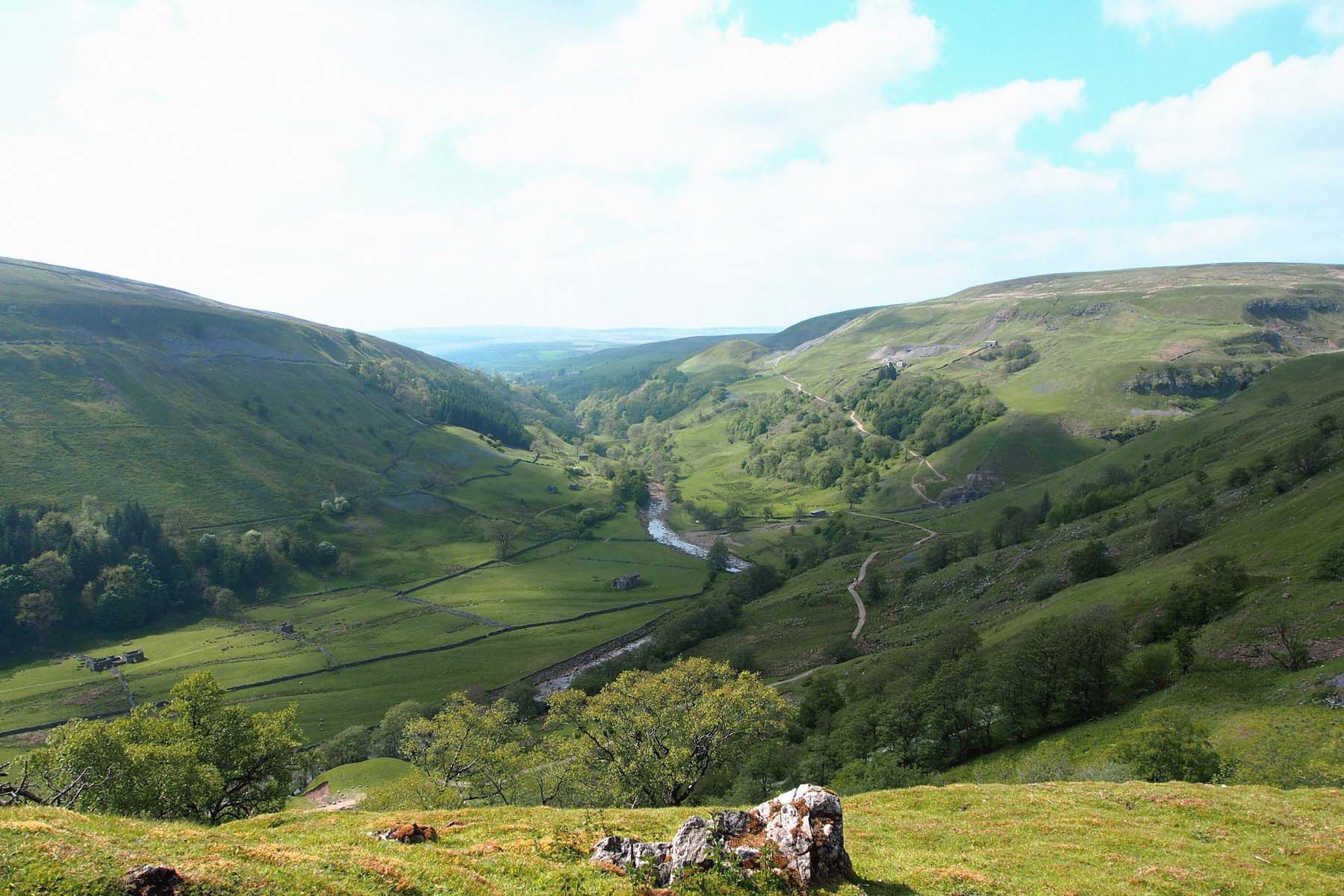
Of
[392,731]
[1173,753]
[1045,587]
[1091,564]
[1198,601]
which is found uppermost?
[1198,601]

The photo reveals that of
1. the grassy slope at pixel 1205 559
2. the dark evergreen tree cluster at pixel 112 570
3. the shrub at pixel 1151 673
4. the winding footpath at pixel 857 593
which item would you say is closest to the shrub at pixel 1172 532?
the grassy slope at pixel 1205 559

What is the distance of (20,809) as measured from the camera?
2225cm

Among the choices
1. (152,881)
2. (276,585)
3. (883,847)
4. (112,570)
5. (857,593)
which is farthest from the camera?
(276,585)

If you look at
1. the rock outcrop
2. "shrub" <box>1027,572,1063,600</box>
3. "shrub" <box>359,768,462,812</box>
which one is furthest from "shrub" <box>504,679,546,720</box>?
the rock outcrop

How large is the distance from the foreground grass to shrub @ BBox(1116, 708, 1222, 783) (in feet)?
12.6

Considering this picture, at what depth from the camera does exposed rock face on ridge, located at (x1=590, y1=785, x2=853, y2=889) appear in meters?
20.0

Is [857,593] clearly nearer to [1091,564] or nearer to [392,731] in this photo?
[1091,564]

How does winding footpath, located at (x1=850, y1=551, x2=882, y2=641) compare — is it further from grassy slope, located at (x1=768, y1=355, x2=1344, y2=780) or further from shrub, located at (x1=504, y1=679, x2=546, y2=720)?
shrub, located at (x1=504, y1=679, x2=546, y2=720)

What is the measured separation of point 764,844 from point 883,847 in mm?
8331

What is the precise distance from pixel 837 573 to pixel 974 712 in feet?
299

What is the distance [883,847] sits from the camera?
84.7 feet

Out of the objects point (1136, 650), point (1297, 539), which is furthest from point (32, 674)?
point (1297, 539)

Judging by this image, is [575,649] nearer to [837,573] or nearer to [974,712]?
[837,573]

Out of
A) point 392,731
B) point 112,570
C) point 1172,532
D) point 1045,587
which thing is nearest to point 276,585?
point 112,570
